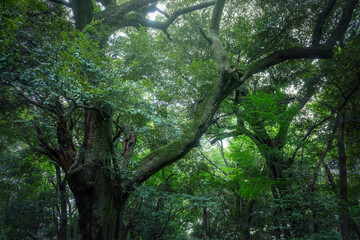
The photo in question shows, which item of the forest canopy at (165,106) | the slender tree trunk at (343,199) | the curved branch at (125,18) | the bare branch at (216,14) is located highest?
the curved branch at (125,18)

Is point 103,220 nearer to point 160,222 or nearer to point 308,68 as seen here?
point 160,222

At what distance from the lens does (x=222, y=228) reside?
28.4 ft

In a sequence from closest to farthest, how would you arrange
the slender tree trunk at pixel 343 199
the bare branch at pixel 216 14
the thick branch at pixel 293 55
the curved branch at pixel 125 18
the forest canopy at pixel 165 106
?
the forest canopy at pixel 165 106, the slender tree trunk at pixel 343 199, the thick branch at pixel 293 55, the curved branch at pixel 125 18, the bare branch at pixel 216 14

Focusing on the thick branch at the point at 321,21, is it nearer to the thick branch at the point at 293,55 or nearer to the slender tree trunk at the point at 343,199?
the thick branch at the point at 293,55

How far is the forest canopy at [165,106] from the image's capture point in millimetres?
2891

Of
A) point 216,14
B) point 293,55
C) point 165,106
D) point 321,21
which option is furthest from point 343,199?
point 216,14

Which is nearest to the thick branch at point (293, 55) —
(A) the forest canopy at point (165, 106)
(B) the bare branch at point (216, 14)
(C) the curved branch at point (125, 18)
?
(A) the forest canopy at point (165, 106)

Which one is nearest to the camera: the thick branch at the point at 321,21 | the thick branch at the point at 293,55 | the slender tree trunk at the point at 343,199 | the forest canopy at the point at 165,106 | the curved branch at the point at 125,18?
the forest canopy at the point at 165,106

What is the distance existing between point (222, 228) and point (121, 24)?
9193 millimetres

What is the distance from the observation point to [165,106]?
472 cm

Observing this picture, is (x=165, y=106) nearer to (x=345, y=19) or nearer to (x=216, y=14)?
(x=216, y=14)

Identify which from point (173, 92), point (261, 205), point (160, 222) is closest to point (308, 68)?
point (173, 92)

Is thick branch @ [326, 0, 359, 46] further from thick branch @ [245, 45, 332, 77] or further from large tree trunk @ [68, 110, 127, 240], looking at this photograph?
large tree trunk @ [68, 110, 127, 240]

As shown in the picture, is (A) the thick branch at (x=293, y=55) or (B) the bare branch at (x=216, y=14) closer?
(A) the thick branch at (x=293, y=55)
